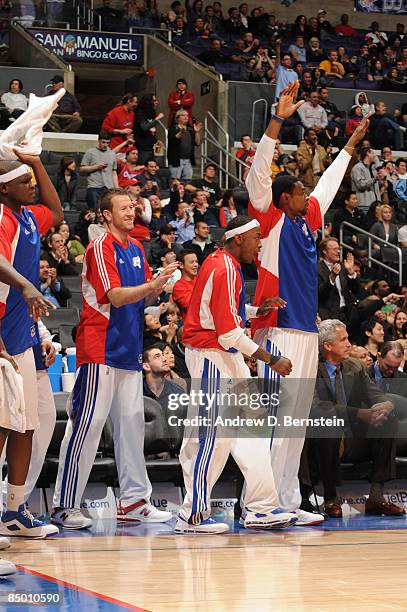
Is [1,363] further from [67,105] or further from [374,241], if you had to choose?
[67,105]

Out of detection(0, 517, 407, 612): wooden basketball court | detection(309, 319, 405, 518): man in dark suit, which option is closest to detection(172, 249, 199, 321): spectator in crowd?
detection(309, 319, 405, 518): man in dark suit

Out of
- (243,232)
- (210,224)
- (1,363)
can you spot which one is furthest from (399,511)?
(210,224)

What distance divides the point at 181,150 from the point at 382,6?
1024 cm

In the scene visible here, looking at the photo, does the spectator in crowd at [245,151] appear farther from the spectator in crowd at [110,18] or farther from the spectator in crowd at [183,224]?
the spectator in crowd at [110,18]

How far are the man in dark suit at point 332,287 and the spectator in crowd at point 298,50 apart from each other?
9498mm

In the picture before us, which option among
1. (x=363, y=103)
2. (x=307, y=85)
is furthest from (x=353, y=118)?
(x=307, y=85)

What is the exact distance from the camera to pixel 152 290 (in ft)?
21.7

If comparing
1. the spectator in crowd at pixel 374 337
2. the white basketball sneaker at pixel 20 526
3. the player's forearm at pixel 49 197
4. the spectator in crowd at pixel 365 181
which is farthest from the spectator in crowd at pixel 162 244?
the white basketball sneaker at pixel 20 526

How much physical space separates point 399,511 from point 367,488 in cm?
44

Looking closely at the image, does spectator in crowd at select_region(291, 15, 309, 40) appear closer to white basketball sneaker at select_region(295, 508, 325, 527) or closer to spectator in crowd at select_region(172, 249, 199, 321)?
spectator in crowd at select_region(172, 249, 199, 321)

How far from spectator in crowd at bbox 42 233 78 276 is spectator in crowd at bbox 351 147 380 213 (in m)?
6.30

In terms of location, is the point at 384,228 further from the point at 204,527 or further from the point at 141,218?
the point at 204,527

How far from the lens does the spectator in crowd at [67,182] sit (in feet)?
46.3

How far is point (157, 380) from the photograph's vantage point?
27.5 ft
